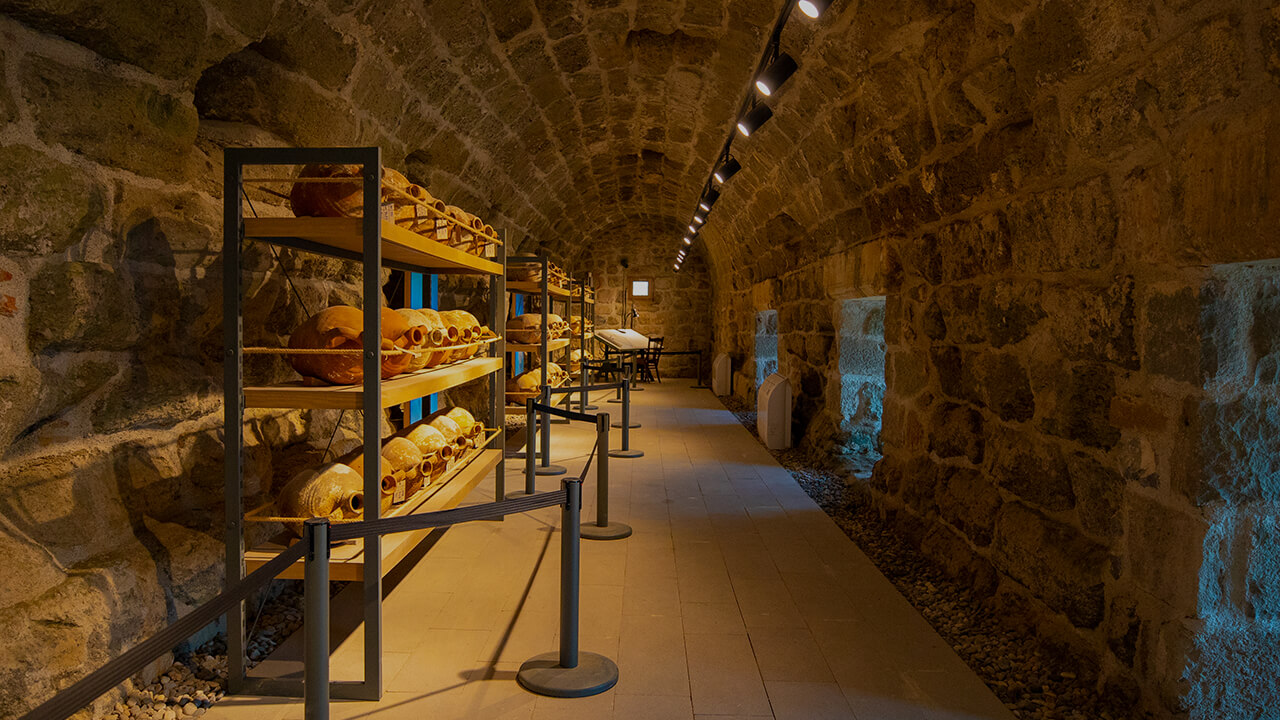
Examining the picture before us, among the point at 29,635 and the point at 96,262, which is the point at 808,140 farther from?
the point at 29,635

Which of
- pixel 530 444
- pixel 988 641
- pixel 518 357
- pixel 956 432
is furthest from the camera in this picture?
pixel 518 357

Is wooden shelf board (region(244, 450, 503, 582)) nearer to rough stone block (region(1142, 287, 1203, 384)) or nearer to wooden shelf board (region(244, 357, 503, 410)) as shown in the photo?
Answer: wooden shelf board (region(244, 357, 503, 410))

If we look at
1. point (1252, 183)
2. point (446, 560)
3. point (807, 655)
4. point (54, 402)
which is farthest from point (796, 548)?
point (54, 402)

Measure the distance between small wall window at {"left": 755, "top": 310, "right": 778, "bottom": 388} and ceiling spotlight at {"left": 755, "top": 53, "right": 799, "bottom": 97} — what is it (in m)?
5.40

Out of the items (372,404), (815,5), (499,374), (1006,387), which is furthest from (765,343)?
(372,404)

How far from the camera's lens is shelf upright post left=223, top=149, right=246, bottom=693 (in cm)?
210

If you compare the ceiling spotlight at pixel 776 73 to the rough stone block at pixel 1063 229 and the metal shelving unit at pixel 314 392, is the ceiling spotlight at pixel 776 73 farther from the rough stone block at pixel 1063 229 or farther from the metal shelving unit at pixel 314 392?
the metal shelving unit at pixel 314 392

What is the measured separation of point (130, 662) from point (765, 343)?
8371mm

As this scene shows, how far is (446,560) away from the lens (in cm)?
354

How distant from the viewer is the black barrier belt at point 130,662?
1045 millimetres

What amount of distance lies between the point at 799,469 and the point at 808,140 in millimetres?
2411

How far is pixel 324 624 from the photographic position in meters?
1.73

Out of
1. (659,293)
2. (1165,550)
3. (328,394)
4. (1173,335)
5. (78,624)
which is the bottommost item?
(78,624)

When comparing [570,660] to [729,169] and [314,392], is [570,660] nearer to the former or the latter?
[314,392]
